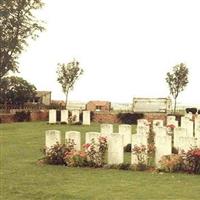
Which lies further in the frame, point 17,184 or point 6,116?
point 6,116

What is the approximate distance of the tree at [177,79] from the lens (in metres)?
70.6

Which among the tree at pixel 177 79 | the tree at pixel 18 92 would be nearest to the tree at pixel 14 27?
the tree at pixel 18 92

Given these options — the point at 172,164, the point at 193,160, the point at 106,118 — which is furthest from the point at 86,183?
the point at 106,118

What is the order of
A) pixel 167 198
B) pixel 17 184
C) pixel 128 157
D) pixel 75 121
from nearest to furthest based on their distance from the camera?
pixel 167 198 → pixel 17 184 → pixel 128 157 → pixel 75 121

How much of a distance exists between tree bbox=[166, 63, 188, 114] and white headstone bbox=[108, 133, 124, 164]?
53.6 m

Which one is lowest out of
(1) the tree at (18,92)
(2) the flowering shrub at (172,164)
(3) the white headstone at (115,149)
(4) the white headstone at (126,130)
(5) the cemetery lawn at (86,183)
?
(5) the cemetery lawn at (86,183)

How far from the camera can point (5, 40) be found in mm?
43188

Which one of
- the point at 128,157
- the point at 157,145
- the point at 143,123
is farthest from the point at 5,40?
the point at 157,145

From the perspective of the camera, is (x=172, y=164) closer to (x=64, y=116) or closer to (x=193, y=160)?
(x=193, y=160)

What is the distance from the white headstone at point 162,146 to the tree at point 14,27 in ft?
89.1

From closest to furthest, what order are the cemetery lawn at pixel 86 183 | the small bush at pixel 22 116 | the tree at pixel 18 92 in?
the cemetery lawn at pixel 86 183 < the small bush at pixel 22 116 < the tree at pixel 18 92

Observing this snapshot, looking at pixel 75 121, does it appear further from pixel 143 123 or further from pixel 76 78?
pixel 76 78

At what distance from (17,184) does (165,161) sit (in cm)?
448

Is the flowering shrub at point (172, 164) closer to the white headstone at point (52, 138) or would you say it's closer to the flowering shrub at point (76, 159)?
the flowering shrub at point (76, 159)
